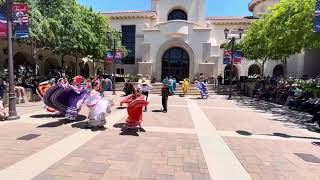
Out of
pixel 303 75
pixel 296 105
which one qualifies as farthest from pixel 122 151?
pixel 303 75

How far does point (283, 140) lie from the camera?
9766 mm

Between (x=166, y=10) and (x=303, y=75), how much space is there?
17.5m

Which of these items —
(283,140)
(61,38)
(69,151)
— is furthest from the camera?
(61,38)

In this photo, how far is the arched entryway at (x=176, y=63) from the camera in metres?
38.6

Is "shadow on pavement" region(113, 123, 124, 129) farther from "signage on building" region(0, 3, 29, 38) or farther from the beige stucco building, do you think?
the beige stucco building

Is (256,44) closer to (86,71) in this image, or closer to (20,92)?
(20,92)

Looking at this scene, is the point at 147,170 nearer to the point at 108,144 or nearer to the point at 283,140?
the point at 108,144

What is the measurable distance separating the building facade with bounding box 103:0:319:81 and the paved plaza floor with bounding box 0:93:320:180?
25606 millimetres

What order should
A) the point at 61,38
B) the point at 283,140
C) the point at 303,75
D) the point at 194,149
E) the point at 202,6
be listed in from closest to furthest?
the point at 194,149 < the point at 283,140 < the point at 61,38 < the point at 303,75 < the point at 202,6

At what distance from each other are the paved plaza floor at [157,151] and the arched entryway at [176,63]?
2662 cm

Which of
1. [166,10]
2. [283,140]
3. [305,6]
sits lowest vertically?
[283,140]

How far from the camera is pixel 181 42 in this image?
3744cm

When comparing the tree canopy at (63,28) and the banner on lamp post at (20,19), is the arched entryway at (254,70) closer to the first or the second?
the tree canopy at (63,28)

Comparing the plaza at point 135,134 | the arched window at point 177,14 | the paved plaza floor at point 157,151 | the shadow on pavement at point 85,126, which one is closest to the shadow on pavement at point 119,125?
the plaza at point 135,134
